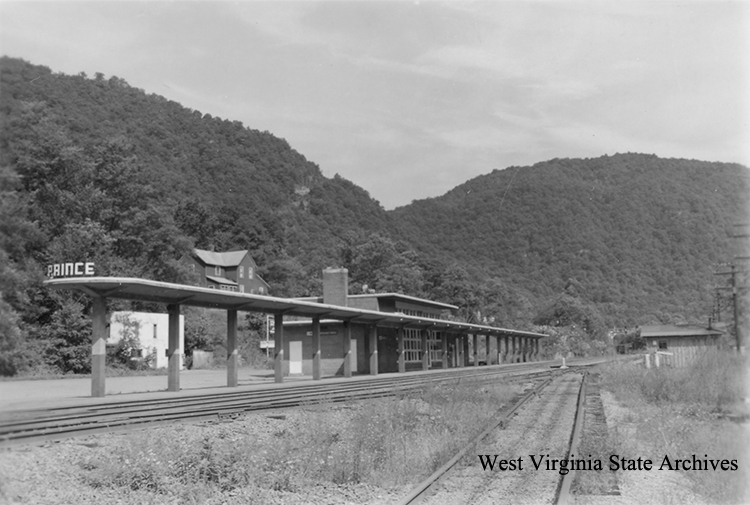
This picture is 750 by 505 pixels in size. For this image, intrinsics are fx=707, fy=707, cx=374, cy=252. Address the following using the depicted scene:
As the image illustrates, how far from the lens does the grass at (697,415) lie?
9062 millimetres

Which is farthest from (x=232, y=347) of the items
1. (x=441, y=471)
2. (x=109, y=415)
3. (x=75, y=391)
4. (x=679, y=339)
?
(x=679, y=339)

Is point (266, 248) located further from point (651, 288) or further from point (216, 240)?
point (651, 288)

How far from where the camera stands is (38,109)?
4931 cm

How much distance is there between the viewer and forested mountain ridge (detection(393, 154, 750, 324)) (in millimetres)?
113375

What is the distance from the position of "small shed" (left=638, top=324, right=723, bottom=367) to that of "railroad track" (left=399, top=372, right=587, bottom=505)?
17.5 meters

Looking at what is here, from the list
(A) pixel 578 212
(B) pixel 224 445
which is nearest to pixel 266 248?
(A) pixel 578 212

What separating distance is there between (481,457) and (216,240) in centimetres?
10578

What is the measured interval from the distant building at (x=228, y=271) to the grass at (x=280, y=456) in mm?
75734

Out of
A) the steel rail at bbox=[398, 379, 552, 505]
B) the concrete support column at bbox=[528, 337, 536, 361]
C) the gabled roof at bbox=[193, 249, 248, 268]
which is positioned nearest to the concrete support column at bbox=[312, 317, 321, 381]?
the steel rail at bbox=[398, 379, 552, 505]

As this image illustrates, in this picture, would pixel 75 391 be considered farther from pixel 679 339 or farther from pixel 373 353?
pixel 679 339

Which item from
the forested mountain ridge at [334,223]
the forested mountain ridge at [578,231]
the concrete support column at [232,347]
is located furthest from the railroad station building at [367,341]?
the forested mountain ridge at [578,231]

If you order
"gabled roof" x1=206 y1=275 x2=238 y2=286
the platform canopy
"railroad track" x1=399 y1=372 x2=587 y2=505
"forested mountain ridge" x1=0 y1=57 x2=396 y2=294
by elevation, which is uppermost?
"forested mountain ridge" x1=0 y1=57 x2=396 y2=294

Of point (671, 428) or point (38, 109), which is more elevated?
point (38, 109)

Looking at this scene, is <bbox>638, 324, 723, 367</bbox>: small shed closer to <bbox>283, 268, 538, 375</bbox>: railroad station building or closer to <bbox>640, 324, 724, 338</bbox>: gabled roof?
<bbox>640, 324, 724, 338</bbox>: gabled roof
